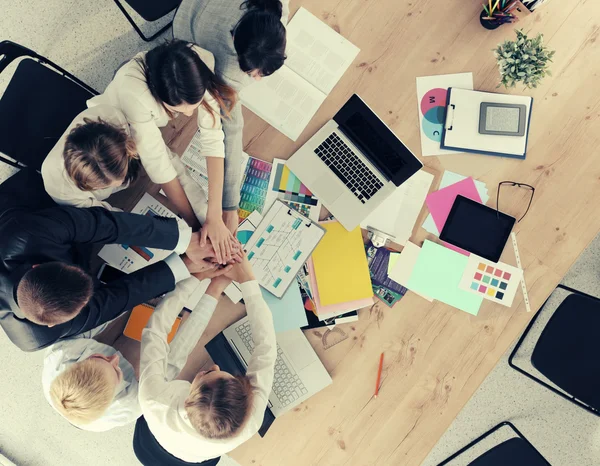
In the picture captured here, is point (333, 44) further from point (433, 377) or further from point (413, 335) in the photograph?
point (433, 377)

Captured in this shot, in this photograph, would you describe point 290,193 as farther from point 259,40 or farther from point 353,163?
point 259,40

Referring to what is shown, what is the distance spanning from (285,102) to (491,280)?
1.04m

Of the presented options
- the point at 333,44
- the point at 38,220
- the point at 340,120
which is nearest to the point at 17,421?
the point at 38,220

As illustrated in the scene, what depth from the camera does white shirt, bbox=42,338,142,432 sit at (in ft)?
4.55

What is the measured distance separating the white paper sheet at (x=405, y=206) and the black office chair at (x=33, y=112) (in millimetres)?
1288

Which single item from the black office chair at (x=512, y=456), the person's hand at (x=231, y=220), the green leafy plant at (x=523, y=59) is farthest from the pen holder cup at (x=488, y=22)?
the black office chair at (x=512, y=456)

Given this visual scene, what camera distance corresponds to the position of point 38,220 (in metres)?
1.27

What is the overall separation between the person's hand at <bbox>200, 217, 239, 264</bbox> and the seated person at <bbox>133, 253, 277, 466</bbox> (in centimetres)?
6

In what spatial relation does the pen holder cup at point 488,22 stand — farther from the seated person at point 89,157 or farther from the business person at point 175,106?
the seated person at point 89,157

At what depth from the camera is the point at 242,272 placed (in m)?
1.49

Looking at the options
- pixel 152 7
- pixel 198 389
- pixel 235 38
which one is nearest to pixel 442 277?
pixel 198 389

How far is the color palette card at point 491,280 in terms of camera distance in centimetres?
158

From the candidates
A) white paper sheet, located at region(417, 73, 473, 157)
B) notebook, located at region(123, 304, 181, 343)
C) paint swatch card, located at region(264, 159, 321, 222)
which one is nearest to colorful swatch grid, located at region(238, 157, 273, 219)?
paint swatch card, located at region(264, 159, 321, 222)

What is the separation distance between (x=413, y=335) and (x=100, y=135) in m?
1.28
